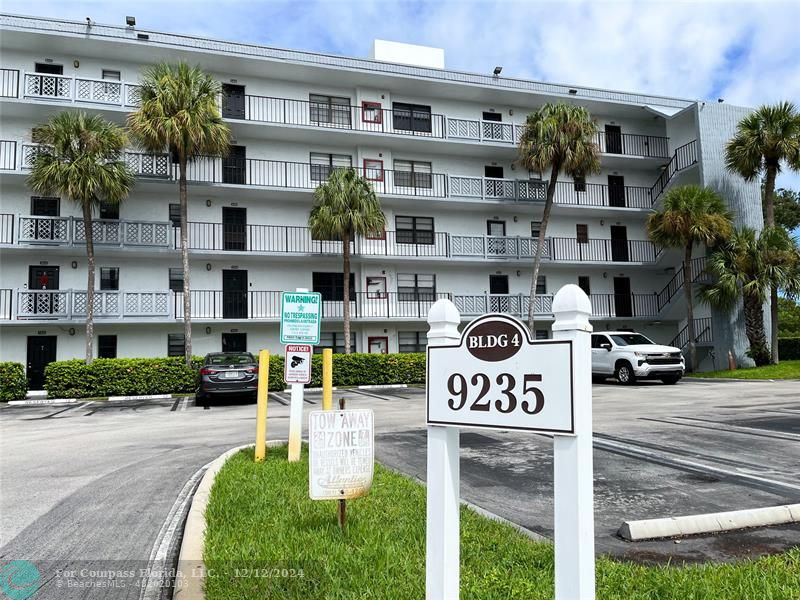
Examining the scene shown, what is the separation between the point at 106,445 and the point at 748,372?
22.9 m

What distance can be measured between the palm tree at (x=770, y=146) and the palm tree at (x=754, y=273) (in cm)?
68

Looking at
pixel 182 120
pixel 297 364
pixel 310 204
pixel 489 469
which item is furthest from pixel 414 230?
pixel 489 469

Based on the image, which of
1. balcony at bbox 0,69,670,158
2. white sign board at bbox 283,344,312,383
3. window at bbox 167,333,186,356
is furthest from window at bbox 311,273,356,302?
white sign board at bbox 283,344,312,383

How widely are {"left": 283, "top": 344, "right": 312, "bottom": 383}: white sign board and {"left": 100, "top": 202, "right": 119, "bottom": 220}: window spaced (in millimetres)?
19080

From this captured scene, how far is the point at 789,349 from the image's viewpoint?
28812 millimetres

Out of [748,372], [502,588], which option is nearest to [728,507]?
[502,588]

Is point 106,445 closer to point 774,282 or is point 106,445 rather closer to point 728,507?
point 728,507

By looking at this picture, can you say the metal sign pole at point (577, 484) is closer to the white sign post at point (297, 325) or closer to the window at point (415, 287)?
the white sign post at point (297, 325)

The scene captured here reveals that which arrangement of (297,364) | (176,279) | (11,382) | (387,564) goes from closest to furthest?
(387,564) → (297,364) → (11,382) → (176,279)

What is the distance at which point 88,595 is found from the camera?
3881 millimetres

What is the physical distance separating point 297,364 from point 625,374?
1742 cm

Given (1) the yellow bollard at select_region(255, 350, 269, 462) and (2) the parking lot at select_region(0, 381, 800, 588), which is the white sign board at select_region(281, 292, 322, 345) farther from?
(2) the parking lot at select_region(0, 381, 800, 588)

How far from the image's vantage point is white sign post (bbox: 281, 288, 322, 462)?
7.63m

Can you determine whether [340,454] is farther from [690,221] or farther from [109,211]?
[690,221]
